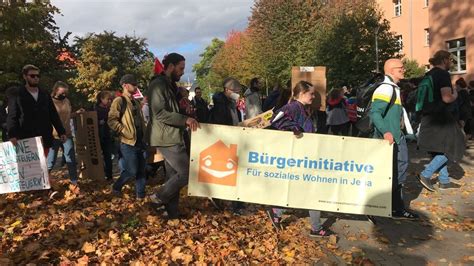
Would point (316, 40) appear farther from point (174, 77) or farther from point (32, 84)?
point (174, 77)

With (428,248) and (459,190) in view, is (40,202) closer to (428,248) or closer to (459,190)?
(428,248)

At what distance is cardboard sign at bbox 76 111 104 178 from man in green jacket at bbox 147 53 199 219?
10.9 ft

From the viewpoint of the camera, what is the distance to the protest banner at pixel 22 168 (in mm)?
6227

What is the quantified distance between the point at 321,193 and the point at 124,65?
4574cm

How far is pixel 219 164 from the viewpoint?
538cm

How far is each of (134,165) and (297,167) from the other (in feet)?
8.28

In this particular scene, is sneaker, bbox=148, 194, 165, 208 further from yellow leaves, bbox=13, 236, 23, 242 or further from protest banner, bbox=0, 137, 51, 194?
protest banner, bbox=0, 137, 51, 194

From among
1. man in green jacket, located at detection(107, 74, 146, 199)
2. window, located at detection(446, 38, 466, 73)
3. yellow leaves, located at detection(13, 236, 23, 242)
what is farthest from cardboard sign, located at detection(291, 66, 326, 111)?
window, located at detection(446, 38, 466, 73)

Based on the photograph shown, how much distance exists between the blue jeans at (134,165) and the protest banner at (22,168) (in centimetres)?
103


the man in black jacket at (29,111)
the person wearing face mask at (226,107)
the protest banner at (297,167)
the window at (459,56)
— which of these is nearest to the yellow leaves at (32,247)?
the protest banner at (297,167)

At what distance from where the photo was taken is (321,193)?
5277mm

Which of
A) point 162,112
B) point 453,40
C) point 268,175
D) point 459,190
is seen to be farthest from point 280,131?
point 453,40

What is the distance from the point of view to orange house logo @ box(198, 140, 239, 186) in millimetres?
5340

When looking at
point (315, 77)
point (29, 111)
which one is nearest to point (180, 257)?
point (29, 111)
